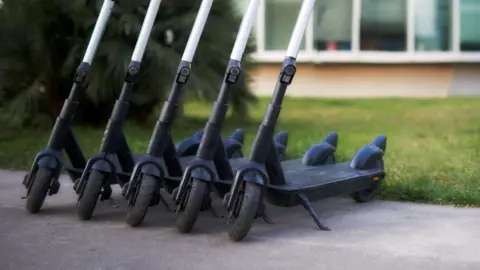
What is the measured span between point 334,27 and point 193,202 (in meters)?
14.2

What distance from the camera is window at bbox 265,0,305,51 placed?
19.9 meters

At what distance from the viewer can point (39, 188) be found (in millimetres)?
6371

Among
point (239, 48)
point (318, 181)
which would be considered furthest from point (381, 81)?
point (239, 48)

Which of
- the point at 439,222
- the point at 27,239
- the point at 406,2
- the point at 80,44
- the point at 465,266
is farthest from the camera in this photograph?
the point at 406,2

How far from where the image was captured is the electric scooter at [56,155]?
20.9 feet

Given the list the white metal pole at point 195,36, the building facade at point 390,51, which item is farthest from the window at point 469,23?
the white metal pole at point 195,36

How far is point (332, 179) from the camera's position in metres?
6.35

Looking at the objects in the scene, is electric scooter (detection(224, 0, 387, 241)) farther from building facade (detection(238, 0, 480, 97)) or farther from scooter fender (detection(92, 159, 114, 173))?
building facade (detection(238, 0, 480, 97))

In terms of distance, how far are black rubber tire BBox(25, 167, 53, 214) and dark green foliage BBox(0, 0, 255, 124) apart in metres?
4.74

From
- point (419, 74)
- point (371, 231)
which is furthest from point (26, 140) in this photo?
point (419, 74)

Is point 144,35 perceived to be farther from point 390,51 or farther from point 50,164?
point 390,51

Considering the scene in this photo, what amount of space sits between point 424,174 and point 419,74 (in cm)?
1130

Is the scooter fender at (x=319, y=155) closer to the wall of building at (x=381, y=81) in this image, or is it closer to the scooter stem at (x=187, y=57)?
the scooter stem at (x=187, y=57)

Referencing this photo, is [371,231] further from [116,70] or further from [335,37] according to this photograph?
[335,37]
